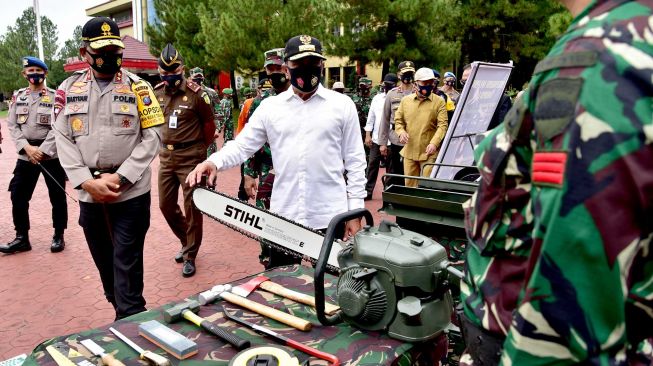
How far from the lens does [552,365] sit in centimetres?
96

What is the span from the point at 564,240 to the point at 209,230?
5.93m

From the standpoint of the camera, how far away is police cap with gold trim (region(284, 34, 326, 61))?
9.68 feet

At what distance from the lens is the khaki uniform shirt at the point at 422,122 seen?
6242 millimetres

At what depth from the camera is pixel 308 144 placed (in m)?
3.01

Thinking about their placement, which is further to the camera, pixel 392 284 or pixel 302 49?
pixel 302 49

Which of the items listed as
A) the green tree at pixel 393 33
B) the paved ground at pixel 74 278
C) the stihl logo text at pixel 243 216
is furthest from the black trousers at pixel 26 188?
the green tree at pixel 393 33

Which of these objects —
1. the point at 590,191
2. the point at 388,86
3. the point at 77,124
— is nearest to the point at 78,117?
the point at 77,124

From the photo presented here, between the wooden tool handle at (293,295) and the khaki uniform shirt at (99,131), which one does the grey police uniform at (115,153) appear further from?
the wooden tool handle at (293,295)

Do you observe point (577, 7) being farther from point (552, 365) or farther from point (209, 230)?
point (209, 230)

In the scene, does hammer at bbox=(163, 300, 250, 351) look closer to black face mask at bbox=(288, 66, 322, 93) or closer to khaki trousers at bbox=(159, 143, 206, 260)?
black face mask at bbox=(288, 66, 322, 93)

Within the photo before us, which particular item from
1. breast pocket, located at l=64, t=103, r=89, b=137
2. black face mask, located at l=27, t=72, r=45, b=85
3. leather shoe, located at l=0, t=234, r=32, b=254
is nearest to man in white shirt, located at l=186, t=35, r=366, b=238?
breast pocket, located at l=64, t=103, r=89, b=137

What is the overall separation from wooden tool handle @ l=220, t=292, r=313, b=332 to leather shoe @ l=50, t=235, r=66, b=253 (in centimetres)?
434

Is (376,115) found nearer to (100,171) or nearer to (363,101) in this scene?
(363,101)

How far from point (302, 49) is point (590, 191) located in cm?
233
